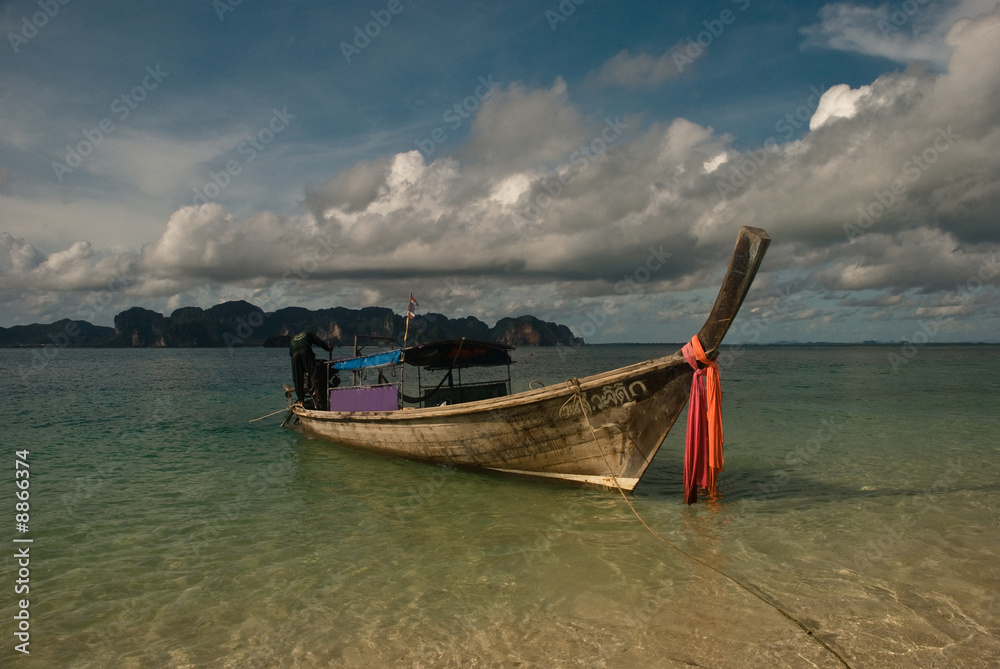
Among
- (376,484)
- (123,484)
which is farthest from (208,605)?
(123,484)

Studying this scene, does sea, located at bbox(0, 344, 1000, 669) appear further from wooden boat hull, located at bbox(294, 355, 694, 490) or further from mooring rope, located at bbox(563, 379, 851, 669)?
wooden boat hull, located at bbox(294, 355, 694, 490)

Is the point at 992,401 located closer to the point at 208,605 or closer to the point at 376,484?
the point at 376,484

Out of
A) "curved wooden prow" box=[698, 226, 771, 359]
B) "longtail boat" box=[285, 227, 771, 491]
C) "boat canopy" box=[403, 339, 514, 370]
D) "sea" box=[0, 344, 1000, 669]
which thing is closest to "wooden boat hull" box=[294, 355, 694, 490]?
Result: "longtail boat" box=[285, 227, 771, 491]

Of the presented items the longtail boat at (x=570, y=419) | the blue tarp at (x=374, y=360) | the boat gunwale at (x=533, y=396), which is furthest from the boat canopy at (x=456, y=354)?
the boat gunwale at (x=533, y=396)

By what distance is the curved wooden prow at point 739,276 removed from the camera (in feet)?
21.0

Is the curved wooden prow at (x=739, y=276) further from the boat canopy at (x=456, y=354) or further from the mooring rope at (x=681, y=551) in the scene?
the boat canopy at (x=456, y=354)

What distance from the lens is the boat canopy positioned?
37.9ft

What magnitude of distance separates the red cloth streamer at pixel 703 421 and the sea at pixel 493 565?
0.80 m

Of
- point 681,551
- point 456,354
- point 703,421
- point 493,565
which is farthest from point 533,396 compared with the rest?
point 456,354

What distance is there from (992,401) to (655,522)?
80.4ft

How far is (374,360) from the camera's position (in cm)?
1245

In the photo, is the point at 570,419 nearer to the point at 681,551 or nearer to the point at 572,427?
the point at 572,427

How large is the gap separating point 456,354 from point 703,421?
6.15 m

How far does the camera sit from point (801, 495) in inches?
362
